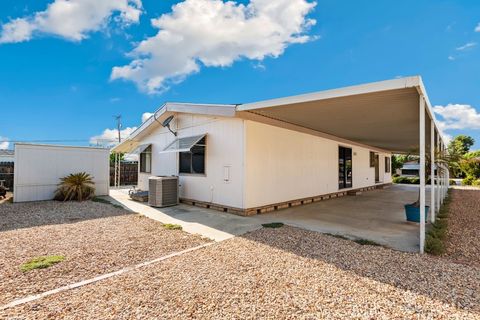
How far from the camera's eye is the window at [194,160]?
9023 mm

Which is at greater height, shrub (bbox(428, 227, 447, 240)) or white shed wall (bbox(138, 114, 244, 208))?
white shed wall (bbox(138, 114, 244, 208))

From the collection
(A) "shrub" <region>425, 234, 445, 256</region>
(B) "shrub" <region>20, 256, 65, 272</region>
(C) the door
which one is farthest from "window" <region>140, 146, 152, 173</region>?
(C) the door

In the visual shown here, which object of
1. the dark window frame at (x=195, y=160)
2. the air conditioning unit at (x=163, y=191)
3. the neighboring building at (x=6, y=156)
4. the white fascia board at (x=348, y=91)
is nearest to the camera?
the white fascia board at (x=348, y=91)

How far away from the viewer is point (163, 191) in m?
8.92

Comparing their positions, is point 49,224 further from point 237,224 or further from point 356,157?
point 356,157

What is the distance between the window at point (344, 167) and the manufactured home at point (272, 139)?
0.85 meters

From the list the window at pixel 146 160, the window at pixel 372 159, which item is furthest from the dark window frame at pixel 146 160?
the window at pixel 372 159

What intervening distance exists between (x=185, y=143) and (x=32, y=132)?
121 ft

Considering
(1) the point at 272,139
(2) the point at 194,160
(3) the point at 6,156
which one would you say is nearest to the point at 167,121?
(2) the point at 194,160

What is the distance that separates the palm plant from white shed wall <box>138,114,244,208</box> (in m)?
3.80

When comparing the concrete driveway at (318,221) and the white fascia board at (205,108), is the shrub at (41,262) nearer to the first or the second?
the concrete driveway at (318,221)

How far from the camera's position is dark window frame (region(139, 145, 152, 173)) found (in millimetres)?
12828

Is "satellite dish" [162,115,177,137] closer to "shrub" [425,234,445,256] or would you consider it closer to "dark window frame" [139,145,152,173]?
"dark window frame" [139,145,152,173]

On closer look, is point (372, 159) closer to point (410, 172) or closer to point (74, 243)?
point (74, 243)
